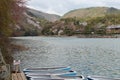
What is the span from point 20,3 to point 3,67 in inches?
1167

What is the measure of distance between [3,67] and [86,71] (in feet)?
74.0

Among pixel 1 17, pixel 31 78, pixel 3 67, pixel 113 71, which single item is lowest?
pixel 113 71

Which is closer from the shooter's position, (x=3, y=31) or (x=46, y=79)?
(x=46, y=79)

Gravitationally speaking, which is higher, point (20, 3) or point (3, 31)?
point (20, 3)

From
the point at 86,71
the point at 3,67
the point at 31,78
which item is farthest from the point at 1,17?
the point at 3,67

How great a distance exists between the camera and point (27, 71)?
87.2 ft

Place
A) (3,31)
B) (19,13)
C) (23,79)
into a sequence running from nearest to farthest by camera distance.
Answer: (23,79), (3,31), (19,13)

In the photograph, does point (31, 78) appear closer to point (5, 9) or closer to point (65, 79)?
point (65, 79)

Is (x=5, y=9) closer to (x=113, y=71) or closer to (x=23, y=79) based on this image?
(x=23, y=79)

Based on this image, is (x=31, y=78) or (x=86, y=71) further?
(x=86, y=71)

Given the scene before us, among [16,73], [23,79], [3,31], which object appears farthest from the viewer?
[3,31]

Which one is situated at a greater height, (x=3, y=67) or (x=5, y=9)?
(x=5, y=9)

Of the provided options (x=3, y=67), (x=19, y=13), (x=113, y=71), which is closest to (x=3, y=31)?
(x=19, y=13)

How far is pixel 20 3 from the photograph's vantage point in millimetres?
43594
